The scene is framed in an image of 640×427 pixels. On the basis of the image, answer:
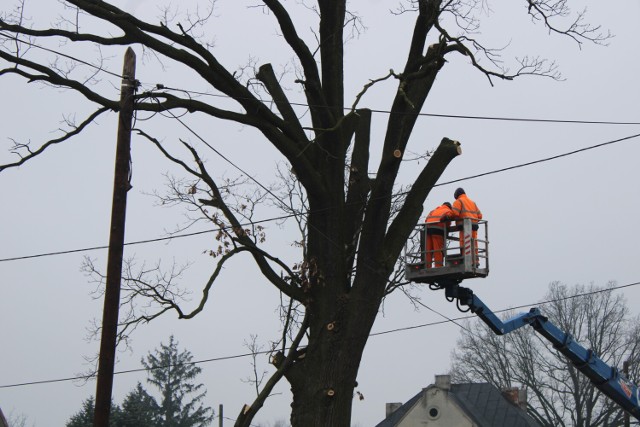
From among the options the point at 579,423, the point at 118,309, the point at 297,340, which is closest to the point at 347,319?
the point at 297,340

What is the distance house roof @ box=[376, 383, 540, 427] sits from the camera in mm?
38781

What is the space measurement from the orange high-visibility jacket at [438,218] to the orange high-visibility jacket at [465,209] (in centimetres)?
9

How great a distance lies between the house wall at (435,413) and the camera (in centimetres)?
3800

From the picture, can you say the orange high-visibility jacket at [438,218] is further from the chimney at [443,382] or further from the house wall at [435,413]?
the chimney at [443,382]

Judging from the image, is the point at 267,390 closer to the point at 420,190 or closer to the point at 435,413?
the point at 420,190

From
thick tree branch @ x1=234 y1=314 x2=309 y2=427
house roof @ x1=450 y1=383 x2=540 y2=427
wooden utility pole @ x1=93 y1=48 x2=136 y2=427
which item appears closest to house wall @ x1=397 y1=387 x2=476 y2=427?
house roof @ x1=450 y1=383 x2=540 y2=427

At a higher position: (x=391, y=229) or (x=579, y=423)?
(x=579, y=423)

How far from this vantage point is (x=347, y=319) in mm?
10555

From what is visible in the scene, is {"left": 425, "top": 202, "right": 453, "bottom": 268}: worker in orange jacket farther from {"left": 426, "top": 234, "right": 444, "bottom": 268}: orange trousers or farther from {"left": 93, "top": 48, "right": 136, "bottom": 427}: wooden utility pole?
{"left": 93, "top": 48, "right": 136, "bottom": 427}: wooden utility pole

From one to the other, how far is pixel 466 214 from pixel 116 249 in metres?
4.80

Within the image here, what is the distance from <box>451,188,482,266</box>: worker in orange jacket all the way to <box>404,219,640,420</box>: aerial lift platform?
0.6 inches

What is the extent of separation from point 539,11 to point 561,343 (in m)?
7.07

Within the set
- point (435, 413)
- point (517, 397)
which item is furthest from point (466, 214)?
point (517, 397)

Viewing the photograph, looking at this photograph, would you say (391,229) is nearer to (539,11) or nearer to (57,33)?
(539,11)
